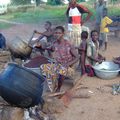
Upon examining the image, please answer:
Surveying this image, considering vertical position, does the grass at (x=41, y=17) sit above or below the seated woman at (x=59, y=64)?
below

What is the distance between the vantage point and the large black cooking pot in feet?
13.0

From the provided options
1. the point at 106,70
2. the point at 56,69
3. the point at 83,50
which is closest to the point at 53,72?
the point at 56,69

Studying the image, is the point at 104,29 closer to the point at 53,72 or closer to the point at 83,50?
the point at 83,50

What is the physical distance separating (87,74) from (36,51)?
1.85m

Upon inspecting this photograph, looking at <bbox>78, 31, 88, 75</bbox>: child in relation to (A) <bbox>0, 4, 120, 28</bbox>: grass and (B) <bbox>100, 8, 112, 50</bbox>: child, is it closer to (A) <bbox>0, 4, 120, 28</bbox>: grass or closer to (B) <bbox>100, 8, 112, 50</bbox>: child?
(B) <bbox>100, 8, 112, 50</bbox>: child

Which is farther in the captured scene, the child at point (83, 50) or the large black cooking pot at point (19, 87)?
the child at point (83, 50)

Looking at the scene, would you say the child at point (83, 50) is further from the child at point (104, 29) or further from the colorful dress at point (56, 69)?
the child at point (104, 29)

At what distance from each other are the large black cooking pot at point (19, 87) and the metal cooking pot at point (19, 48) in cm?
334

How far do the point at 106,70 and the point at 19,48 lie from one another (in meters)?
2.38

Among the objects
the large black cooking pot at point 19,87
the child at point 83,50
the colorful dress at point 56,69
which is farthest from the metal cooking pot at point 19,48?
the large black cooking pot at point 19,87

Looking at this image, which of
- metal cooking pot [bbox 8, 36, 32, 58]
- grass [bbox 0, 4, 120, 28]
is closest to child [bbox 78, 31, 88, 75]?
metal cooking pot [bbox 8, 36, 32, 58]

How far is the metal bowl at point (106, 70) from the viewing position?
6.07 m

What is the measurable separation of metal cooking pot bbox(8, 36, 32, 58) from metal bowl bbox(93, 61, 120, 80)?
1979 mm

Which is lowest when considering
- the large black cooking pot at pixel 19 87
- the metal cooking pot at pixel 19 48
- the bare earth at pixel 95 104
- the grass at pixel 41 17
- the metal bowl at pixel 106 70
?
the grass at pixel 41 17
